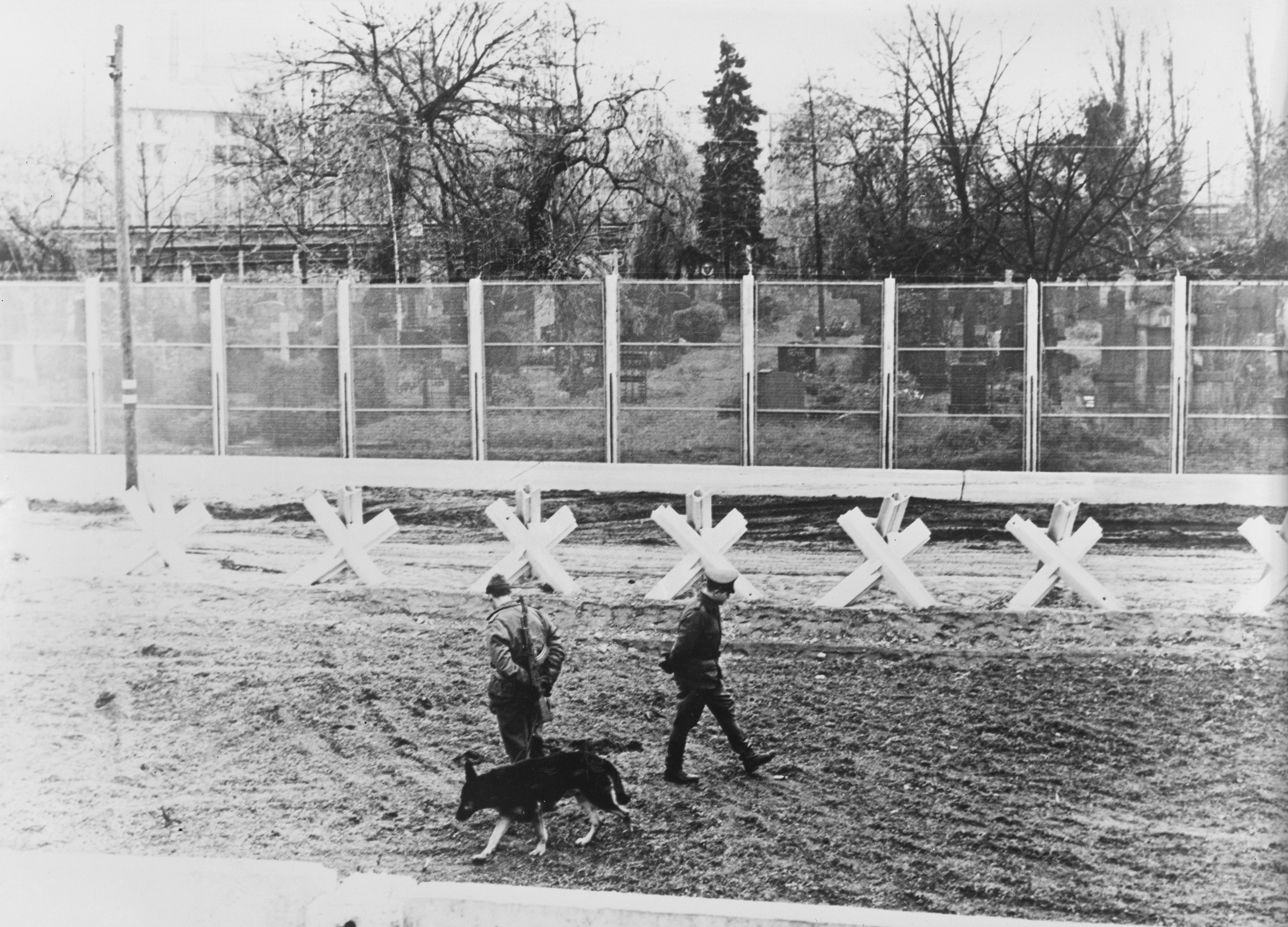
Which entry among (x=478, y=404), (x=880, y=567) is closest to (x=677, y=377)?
(x=478, y=404)

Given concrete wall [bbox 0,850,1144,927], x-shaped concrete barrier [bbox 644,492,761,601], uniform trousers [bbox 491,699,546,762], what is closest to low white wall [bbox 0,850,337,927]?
concrete wall [bbox 0,850,1144,927]

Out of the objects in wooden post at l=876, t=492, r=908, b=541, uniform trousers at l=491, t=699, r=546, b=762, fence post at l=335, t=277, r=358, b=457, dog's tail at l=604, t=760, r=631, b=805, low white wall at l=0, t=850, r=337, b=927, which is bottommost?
low white wall at l=0, t=850, r=337, b=927

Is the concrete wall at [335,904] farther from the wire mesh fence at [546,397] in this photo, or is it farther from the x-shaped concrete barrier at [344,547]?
the wire mesh fence at [546,397]

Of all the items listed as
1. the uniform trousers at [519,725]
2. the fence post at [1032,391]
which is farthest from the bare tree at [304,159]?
the fence post at [1032,391]

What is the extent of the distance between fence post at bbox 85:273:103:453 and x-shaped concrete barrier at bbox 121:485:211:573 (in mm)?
1167

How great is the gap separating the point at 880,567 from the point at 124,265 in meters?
4.69

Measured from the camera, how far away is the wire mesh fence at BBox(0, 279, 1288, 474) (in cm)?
914

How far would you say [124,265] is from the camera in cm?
759

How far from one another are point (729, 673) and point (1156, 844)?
2059mm

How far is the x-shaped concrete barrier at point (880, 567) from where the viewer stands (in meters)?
7.16

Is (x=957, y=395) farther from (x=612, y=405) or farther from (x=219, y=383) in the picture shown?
(x=219, y=383)

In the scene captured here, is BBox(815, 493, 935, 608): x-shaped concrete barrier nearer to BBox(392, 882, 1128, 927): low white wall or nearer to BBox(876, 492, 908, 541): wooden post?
BBox(876, 492, 908, 541): wooden post

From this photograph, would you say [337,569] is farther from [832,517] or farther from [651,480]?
[832,517]

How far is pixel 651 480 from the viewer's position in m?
9.49
